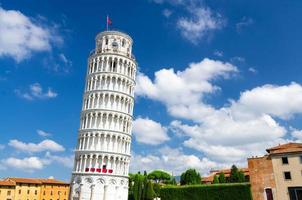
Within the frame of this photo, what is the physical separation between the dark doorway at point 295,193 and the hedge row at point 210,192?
5.75 meters

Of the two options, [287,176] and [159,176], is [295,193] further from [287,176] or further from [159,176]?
[159,176]

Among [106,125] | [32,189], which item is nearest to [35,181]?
[32,189]

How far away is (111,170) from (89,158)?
485cm

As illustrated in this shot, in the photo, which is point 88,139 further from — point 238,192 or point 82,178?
point 238,192

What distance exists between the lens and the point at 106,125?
2235 inches

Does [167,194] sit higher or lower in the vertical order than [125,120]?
lower

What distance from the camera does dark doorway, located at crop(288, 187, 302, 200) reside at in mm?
40531

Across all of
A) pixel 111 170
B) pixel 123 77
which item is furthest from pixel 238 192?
pixel 123 77

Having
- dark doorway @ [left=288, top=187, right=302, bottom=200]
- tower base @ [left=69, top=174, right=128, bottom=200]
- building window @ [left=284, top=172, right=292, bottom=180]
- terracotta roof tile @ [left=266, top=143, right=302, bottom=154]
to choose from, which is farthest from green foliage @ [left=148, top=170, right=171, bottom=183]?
dark doorway @ [left=288, top=187, right=302, bottom=200]

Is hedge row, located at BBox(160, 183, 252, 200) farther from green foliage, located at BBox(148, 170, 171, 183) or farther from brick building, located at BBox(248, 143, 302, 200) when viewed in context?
green foliage, located at BBox(148, 170, 171, 183)

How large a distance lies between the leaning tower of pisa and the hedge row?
409 inches

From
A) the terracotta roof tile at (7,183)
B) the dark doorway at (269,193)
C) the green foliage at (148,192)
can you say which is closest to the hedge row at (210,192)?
the dark doorway at (269,193)

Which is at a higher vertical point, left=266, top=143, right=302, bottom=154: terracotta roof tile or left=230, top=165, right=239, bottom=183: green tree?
left=266, top=143, right=302, bottom=154: terracotta roof tile

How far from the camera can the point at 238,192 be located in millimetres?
45156
